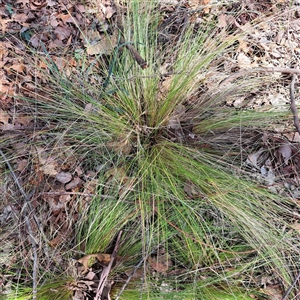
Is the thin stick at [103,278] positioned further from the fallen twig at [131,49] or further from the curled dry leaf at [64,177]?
the fallen twig at [131,49]

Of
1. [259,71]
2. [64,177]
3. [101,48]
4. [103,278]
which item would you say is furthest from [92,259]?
[259,71]

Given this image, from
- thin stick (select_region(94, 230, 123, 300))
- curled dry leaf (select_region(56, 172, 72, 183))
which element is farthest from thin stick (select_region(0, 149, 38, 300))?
thin stick (select_region(94, 230, 123, 300))

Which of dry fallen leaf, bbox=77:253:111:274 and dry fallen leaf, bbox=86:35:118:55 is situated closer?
dry fallen leaf, bbox=77:253:111:274

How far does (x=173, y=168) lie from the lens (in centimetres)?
184

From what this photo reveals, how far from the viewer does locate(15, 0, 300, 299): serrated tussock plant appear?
1.73m

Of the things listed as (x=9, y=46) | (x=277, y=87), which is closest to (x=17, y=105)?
(x=9, y=46)

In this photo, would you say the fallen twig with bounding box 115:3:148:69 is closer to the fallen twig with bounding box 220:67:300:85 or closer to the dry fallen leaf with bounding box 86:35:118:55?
the dry fallen leaf with bounding box 86:35:118:55

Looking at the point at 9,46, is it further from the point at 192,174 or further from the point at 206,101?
the point at 192,174

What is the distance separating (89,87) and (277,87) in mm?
1277

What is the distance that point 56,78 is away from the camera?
2.08 meters

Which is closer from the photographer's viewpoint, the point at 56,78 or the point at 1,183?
the point at 1,183

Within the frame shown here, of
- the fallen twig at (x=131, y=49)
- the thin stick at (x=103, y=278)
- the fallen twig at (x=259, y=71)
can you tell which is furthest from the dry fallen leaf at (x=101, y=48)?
the thin stick at (x=103, y=278)

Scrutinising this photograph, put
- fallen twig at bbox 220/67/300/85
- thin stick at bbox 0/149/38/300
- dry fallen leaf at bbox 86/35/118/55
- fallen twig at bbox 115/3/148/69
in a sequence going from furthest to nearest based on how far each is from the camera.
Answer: dry fallen leaf at bbox 86/35/118/55 → fallen twig at bbox 220/67/300/85 → fallen twig at bbox 115/3/148/69 → thin stick at bbox 0/149/38/300

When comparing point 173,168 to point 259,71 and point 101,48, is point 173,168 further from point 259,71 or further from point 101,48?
point 101,48
